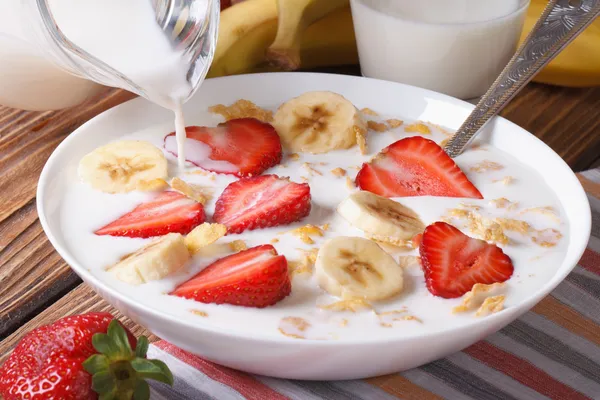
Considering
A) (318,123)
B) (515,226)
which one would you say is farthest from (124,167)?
(515,226)

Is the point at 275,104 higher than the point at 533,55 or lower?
lower

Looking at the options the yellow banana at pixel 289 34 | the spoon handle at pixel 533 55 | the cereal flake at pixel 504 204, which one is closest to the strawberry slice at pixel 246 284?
the cereal flake at pixel 504 204

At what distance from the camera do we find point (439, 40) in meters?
1.44

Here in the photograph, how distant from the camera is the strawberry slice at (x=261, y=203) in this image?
1046 mm

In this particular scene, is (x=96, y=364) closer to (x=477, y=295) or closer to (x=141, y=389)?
(x=141, y=389)

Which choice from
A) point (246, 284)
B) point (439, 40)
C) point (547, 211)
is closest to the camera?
point (246, 284)

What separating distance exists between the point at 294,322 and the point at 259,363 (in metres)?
0.05

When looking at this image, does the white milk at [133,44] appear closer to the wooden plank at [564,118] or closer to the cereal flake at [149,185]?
the cereal flake at [149,185]

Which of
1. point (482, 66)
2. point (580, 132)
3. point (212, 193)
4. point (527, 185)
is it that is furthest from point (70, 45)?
point (580, 132)

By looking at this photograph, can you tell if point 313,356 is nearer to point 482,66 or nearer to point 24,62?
point 24,62

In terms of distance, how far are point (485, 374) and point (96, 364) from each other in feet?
1.43

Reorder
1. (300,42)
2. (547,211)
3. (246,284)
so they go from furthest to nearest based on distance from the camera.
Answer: (300,42) → (547,211) → (246,284)

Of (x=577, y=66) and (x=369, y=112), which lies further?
(x=577, y=66)

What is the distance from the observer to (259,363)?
0.89 meters
